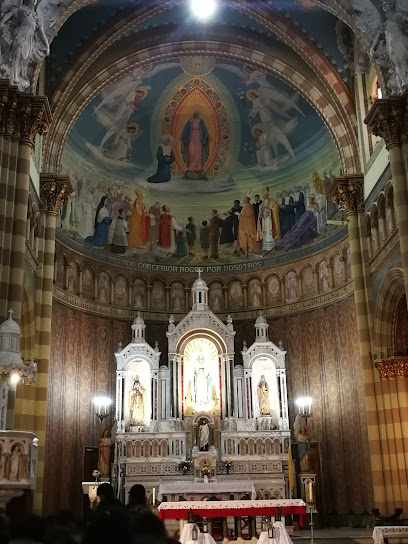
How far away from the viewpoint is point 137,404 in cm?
2392

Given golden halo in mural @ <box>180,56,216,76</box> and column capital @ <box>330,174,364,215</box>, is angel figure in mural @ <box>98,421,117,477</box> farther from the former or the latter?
golden halo in mural @ <box>180,56,216,76</box>

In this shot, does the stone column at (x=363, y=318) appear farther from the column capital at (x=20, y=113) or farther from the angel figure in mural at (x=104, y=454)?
the column capital at (x=20, y=113)

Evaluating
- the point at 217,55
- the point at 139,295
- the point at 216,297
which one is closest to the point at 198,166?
the point at 217,55

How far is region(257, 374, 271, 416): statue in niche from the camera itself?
78.5ft

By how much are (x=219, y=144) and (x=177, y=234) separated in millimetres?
4175

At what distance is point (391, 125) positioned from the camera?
17.2 meters

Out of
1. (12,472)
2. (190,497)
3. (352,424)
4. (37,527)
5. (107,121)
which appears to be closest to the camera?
(37,527)

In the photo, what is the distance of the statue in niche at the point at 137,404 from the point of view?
77.9 feet

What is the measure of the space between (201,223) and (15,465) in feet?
60.5

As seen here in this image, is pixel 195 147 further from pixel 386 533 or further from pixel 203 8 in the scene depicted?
pixel 386 533

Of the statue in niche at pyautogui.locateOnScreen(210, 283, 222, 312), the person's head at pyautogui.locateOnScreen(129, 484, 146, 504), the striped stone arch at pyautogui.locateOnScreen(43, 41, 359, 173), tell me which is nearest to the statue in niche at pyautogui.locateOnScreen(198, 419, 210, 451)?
the statue in niche at pyautogui.locateOnScreen(210, 283, 222, 312)

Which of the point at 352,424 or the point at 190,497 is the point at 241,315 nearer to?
the point at 352,424

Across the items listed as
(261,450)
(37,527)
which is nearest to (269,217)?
(261,450)

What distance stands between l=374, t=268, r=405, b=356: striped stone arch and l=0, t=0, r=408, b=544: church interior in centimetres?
6
